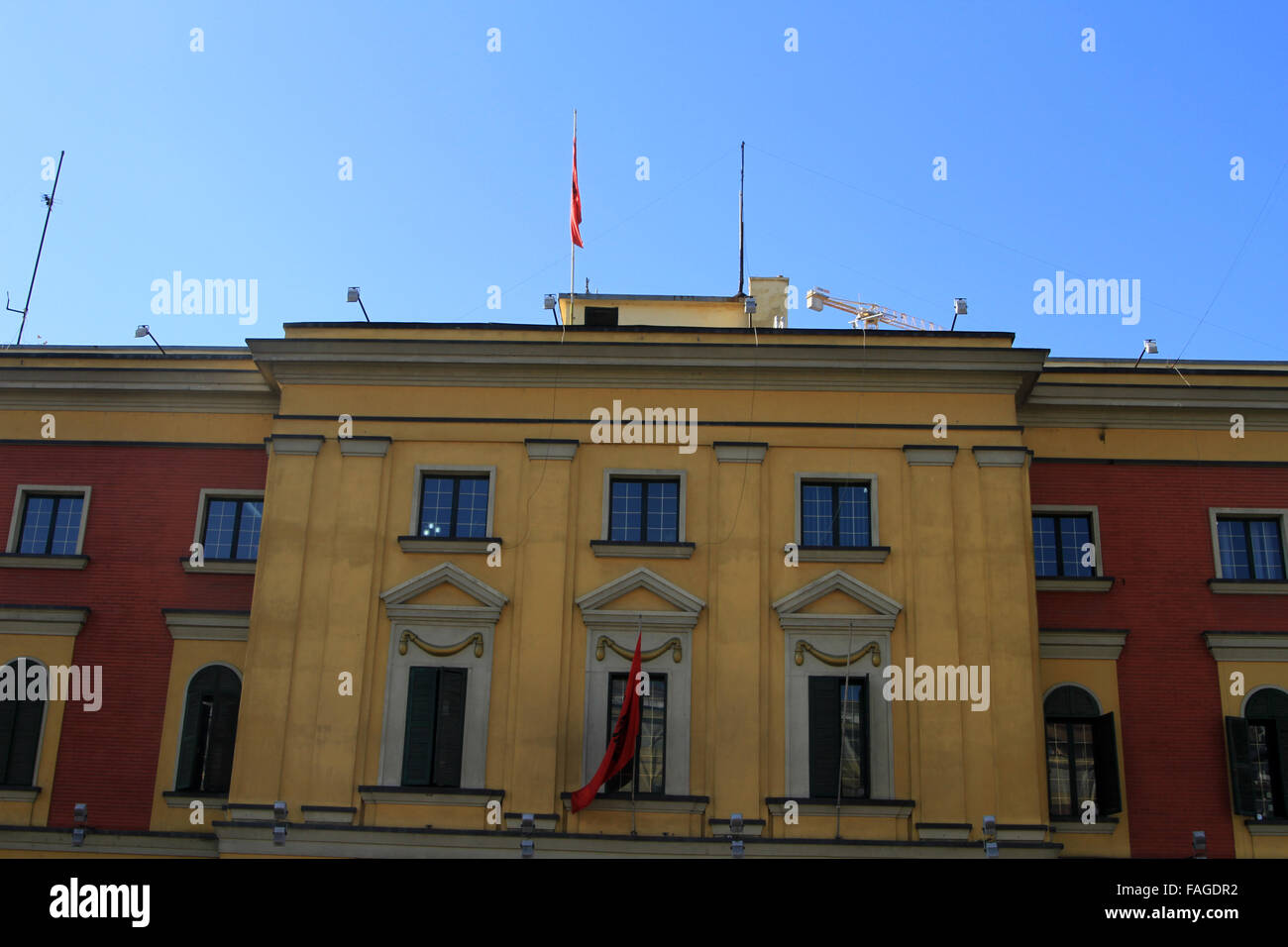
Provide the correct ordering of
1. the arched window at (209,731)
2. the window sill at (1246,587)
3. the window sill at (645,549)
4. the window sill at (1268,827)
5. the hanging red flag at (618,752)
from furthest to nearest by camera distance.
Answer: the window sill at (1246,587) < the arched window at (209,731) < the window sill at (645,549) < the window sill at (1268,827) < the hanging red flag at (618,752)

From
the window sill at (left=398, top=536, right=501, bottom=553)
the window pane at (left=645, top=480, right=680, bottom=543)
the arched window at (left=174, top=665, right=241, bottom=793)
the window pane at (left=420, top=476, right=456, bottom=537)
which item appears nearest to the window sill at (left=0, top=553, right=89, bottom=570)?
the arched window at (left=174, top=665, right=241, bottom=793)

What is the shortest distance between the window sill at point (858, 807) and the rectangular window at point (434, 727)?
20.1 feet

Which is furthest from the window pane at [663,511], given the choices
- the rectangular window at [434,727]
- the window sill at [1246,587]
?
the window sill at [1246,587]

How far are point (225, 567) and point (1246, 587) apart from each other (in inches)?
846

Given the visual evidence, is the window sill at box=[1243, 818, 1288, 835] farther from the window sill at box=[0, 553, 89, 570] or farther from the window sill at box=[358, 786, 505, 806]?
the window sill at box=[0, 553, 89, 570]

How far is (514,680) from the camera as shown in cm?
2467

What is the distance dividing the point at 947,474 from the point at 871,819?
22.8 feet

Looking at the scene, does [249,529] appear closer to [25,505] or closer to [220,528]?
[220,528]

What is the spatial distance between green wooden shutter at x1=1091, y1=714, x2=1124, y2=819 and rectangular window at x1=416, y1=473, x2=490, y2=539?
1291 centimetres

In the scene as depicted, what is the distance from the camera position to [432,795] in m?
24.0

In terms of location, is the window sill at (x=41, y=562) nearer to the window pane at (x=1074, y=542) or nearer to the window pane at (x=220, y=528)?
the window pane at (x=220, y=528)

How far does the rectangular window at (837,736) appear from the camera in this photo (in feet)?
79.0

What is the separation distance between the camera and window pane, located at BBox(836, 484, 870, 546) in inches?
1011
